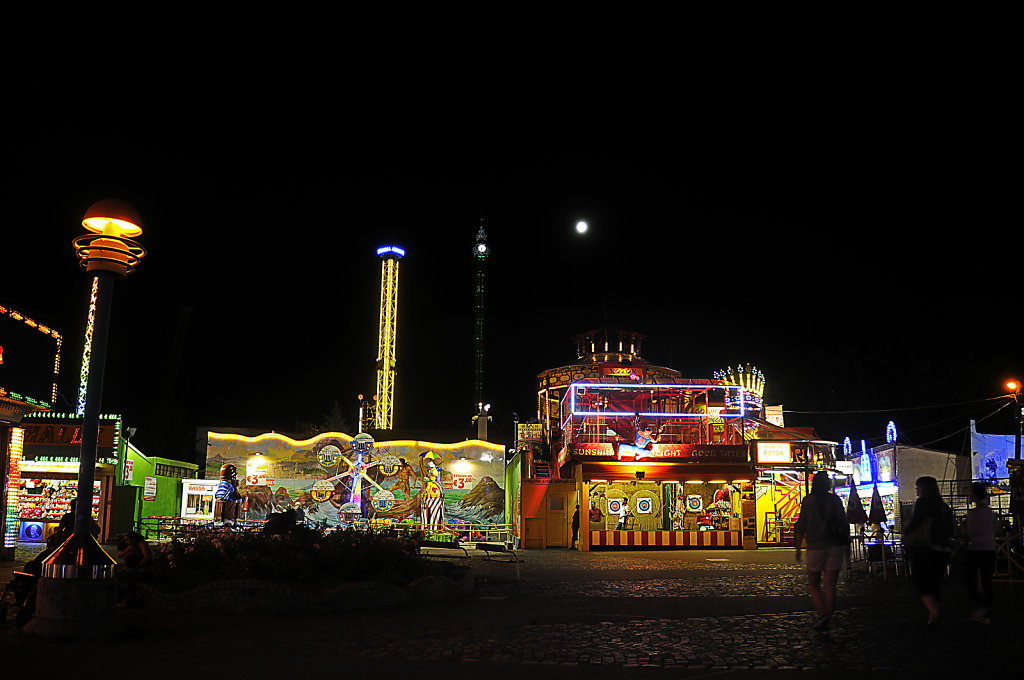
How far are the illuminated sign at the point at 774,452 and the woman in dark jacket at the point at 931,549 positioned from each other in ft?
71.8

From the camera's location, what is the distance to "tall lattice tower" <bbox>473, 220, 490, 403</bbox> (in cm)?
6675

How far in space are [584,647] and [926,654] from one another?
305cm

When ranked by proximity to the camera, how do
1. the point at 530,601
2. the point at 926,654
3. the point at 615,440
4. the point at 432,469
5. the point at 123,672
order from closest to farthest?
the point at 123,672 < the point at 926,654 < the point at 530,601 < the point at 615,440 < the point at 432,469

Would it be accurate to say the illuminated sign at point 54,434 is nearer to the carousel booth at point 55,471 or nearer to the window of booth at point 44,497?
the carousel booth at point 55,471

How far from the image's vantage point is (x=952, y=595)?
40.7ft

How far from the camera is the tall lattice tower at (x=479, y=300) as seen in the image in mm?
66750

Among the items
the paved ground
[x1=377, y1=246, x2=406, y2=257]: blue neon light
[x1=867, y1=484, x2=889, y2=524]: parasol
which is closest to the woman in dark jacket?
the paved ground

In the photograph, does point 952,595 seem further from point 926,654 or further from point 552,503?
point 552,503

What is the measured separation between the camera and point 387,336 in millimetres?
47781

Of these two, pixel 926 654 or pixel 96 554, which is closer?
pixel 926 654

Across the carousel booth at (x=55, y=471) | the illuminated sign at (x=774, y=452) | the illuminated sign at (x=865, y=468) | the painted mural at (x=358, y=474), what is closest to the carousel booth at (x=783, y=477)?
the illuminated sign at (x=774, y=452)

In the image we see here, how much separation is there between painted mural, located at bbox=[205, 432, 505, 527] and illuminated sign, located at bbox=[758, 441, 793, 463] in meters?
10.4

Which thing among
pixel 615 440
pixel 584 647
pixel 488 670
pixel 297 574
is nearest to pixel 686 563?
pixel 615 440

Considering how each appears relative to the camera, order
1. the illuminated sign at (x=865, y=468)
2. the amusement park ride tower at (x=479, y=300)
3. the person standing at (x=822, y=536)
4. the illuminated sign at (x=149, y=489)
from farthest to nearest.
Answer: the amusement park ride tower at (x=479, y=300), the illuminated sign at (x=865, y=468), the illuminated sign at (x=149, y=489), the person standing at (x=822, y=536)
